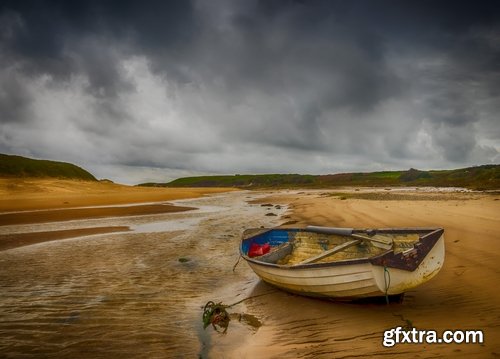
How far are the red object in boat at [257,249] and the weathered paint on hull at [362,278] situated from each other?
126 inches

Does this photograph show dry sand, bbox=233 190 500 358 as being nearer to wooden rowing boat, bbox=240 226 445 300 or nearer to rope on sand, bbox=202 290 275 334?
wooden rowing boat, bbox=240 226 445 300

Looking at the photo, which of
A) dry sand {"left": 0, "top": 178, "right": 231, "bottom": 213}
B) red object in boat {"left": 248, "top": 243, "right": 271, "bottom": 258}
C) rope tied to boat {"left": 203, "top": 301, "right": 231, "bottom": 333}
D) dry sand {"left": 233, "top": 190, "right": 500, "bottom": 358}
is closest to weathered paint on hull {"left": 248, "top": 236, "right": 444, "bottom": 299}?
dry sand {"left": 233, "top": 190, "right": 500, "bottom": 358}

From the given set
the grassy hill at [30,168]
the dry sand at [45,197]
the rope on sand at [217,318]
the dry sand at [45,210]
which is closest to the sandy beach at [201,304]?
the rope on sand at [217,318]

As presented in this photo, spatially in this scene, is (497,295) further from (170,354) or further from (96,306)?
(96,306)

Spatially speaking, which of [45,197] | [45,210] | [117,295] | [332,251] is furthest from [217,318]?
[45,197]

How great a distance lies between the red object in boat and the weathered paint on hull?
320 centimetres

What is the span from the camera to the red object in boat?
34.8 feet

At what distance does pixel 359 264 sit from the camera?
6180 mm

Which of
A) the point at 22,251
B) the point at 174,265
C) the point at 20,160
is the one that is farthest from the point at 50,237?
the point at 20,160

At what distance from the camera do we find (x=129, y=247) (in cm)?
1521

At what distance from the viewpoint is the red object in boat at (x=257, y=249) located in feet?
34.8

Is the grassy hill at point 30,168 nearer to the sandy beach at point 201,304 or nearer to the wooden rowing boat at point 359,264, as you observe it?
the sandy beach at point 201,304

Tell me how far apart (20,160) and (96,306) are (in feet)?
312

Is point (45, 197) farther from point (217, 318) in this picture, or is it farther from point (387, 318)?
point (387, 318)
